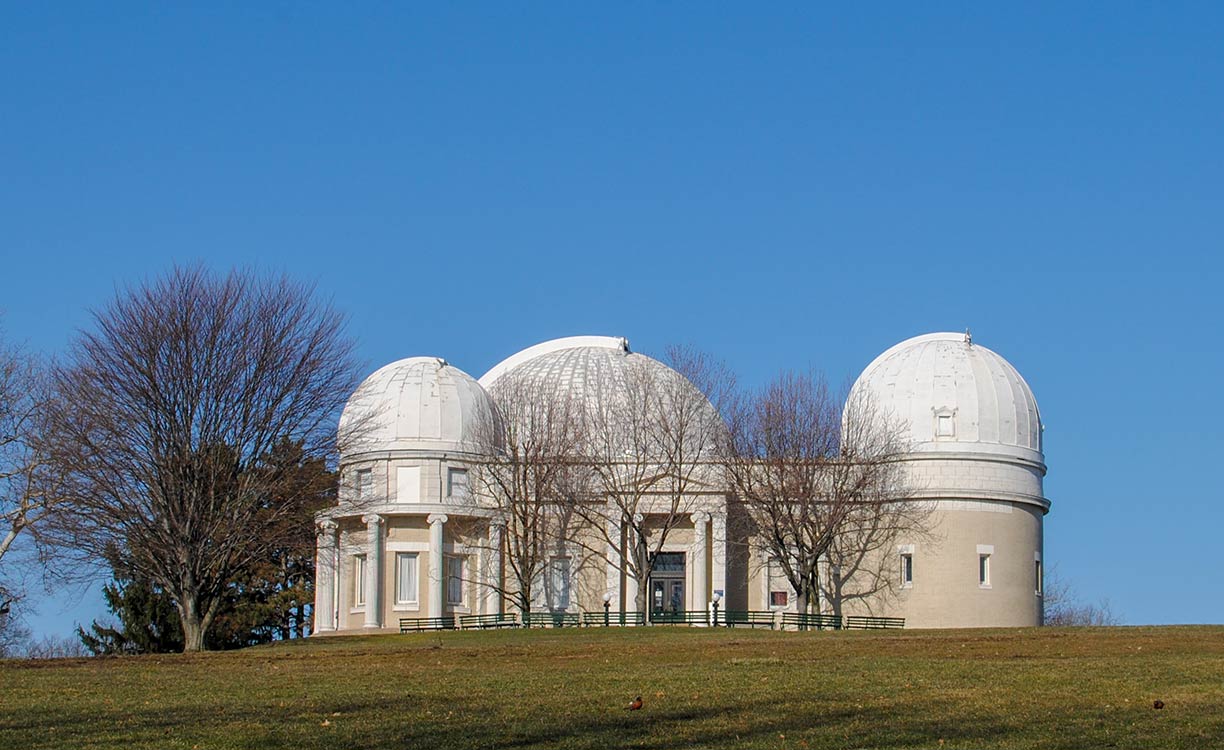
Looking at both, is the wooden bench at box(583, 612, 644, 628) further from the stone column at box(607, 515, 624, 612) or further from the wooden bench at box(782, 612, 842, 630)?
the wooden bench at box(782, 612, 842, 630)

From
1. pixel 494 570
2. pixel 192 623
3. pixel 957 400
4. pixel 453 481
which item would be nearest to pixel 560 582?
pixel 494 570

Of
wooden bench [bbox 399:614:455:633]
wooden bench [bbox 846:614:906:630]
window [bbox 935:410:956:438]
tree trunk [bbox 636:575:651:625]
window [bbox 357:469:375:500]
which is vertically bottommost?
wooden bench [bbox 399:614:455:633]

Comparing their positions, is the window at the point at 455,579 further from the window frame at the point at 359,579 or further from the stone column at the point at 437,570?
the window frame at the point at 359,579

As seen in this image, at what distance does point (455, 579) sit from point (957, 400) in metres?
19.2

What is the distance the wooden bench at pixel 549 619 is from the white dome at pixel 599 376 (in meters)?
7.55

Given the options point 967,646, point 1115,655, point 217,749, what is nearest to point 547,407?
point 967,646

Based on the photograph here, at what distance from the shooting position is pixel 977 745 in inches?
692

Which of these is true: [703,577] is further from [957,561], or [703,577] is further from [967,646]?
[967,646]

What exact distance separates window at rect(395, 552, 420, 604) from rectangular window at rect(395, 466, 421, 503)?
2.03 metres

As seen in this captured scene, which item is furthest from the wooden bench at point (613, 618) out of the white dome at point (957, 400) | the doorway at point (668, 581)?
the white dome at point (957, 400)

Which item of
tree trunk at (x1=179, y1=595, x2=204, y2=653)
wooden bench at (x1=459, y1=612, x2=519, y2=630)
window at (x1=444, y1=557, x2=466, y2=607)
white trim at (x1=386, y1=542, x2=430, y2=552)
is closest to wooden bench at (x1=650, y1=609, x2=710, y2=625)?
wooden bench at (x1=459, y1=612, x2=519, y2=630)

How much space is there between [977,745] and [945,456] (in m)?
45.7

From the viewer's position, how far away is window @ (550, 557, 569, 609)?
2549 inches

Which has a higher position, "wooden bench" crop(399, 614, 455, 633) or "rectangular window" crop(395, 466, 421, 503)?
"rectangular window" crop(395, 466, 421, 503)
